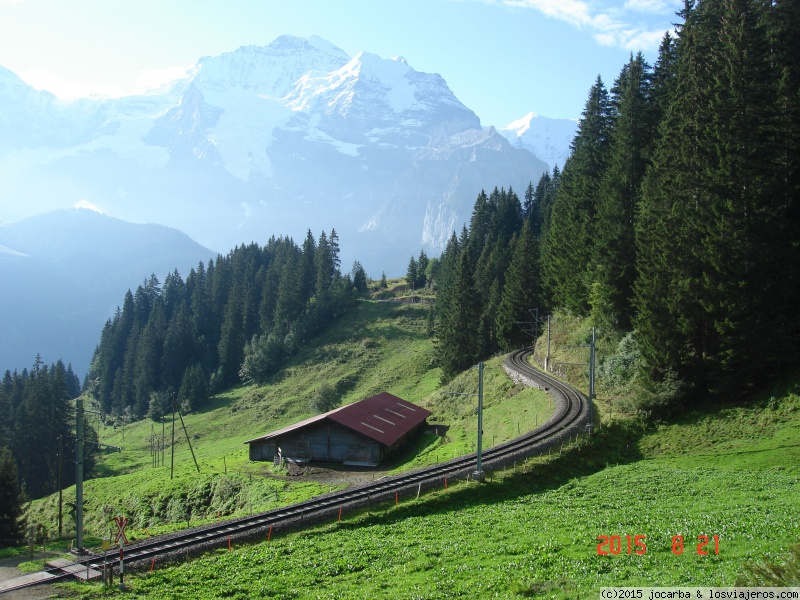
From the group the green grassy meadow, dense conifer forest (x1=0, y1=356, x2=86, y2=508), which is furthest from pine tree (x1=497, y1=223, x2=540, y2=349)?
dense conifer forest (x1=0, y1=356, x2=86, y2=508)

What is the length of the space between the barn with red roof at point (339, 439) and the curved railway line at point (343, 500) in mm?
12530

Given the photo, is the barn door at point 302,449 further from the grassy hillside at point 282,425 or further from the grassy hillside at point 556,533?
the grassy hillside at point 556,533

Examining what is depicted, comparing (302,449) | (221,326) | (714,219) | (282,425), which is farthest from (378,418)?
(221,326)

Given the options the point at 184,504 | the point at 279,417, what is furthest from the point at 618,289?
the point at 279,417

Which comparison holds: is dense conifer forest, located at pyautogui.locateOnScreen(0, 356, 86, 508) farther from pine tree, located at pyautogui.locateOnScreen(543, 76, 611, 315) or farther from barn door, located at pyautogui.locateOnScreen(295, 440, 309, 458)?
pine tree, located at pyautogui.locateOnScreen(543, 76, 611, 315)

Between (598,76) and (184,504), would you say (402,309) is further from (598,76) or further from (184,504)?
(184,504)

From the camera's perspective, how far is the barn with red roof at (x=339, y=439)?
47812 mm

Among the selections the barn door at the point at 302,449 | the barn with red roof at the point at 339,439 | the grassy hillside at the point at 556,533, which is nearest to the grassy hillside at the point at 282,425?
the barn with red roof at the point at 339,439

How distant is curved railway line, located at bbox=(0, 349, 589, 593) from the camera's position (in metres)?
24.4

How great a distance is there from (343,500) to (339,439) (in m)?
18.6

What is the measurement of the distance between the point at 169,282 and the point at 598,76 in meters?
136

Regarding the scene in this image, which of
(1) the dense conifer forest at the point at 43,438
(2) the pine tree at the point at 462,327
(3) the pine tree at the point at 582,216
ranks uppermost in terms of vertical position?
(3) the pine tree at the point at 582,216
